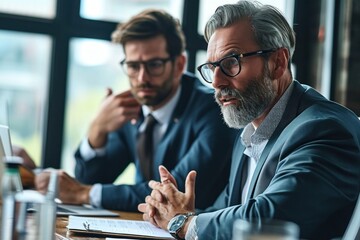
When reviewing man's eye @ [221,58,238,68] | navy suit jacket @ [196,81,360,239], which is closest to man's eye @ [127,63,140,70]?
man's eye @ [221,58,238,68]

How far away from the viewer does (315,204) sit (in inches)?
71.0

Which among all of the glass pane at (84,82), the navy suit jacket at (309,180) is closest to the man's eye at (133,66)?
the glass pane at (84,82)

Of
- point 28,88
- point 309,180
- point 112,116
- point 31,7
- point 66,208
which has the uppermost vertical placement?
point 31,7

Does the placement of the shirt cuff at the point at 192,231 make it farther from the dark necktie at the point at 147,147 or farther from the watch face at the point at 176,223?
the dark necktie at the point at 147,147

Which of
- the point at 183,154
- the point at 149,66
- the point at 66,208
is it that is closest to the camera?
the point at 66,208

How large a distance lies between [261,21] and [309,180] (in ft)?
2.01

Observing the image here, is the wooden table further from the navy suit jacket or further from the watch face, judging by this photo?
the navy suit jacket

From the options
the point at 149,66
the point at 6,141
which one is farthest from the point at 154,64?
the point at 6,141

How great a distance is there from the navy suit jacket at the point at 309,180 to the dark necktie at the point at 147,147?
1.10 m

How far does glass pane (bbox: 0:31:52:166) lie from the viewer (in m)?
3.56

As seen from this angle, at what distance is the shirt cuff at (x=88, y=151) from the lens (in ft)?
10.5

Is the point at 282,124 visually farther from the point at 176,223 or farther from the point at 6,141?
the point at 6,141

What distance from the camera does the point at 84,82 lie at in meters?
3.71

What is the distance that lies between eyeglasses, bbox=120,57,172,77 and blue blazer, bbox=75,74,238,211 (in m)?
0.16
